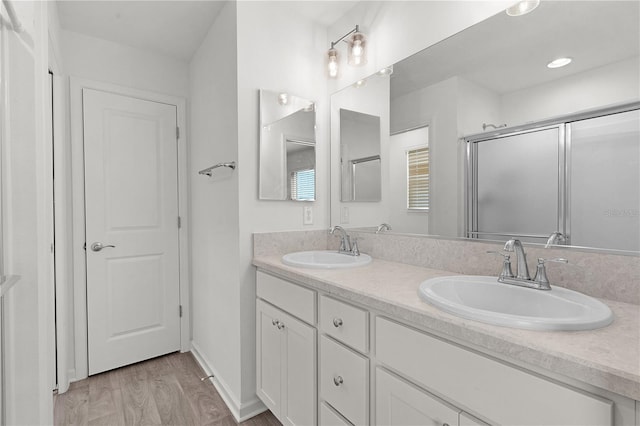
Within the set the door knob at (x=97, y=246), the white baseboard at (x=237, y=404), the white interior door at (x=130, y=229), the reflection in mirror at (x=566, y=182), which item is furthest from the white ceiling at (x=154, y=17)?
the white baseboard at (x=237, y=404)

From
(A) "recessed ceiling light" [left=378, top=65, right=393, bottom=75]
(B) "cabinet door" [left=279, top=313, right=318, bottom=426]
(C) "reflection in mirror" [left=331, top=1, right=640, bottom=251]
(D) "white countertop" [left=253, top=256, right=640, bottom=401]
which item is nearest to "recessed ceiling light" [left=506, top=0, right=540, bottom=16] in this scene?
(C) "reflection in mirror" [left=331, top=1, right=640, bottom=251]

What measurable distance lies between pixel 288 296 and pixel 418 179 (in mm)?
876

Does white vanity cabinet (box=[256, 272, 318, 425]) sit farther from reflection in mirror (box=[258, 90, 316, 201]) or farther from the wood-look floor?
reflection in mirror (box=[258, 90, 316, 201])

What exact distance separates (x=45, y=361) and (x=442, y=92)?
2009 millimetres

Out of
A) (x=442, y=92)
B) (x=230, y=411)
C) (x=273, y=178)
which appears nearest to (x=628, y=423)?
(x=442, y=92)

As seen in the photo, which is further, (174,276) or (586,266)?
(174,276)

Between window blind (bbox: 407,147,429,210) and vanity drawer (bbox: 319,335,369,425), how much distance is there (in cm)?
81

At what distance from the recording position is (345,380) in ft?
3.92

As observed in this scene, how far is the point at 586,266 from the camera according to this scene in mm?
1060

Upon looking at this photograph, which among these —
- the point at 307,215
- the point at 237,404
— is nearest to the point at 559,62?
the point at 307,215

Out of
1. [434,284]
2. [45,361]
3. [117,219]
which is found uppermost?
[117,219]

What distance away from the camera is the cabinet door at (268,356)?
5.26 ft

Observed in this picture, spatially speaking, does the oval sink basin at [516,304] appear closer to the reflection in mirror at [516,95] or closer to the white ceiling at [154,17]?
the reflection in mirror at [516,95]

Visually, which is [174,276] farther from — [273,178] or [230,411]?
[273,178]
